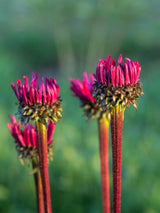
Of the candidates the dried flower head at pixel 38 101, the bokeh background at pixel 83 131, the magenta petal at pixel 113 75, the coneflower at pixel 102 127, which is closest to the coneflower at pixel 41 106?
the dried flower head at pixel 38 101

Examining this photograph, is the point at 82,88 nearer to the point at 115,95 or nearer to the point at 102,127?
the point at 102,127

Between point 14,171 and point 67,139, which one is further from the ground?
point 67,139

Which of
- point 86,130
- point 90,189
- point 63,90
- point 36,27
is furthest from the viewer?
point 36,27

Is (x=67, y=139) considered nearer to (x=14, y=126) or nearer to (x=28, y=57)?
(x=14, y=126)

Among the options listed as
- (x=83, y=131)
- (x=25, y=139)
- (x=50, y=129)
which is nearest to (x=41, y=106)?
(x=50, y=129)

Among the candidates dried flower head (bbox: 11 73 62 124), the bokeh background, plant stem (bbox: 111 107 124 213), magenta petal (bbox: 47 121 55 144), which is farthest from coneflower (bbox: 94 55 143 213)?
the bokeh background

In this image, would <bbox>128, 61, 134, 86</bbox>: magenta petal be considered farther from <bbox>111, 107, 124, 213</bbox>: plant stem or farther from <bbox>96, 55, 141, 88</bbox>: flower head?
<bbox>111, 107, 124, 213</bbox>: plant stem

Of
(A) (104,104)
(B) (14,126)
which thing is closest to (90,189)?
(B) (14,126)

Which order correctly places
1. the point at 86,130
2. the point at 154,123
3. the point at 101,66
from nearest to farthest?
the point at 101,66, the point at 86,130, the point at 154,123
